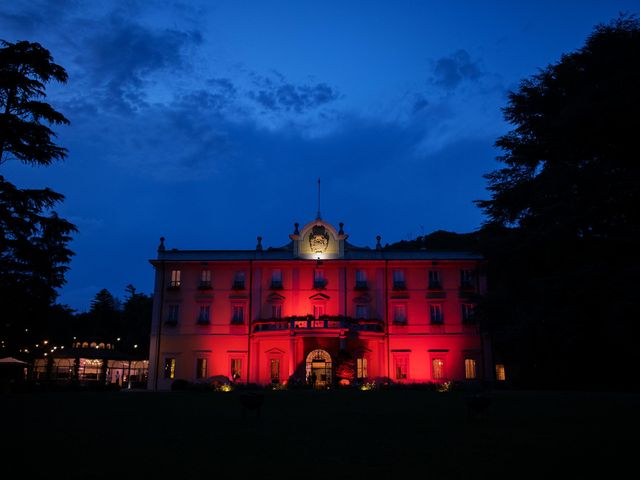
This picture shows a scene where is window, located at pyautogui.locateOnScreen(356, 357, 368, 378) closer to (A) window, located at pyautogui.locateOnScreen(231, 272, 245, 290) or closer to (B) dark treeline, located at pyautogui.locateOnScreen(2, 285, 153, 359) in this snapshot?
(A) window, located at pyautogui.locateOnScreen(231, 272, 245, 290)

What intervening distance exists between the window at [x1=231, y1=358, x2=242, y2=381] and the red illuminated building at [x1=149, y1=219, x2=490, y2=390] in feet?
0.26

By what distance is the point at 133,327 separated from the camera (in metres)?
74.4

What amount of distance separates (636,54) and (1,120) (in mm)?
22939

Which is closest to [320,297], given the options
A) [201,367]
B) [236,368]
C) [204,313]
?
[236,368]

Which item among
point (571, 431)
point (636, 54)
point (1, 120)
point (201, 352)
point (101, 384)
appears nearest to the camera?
point (571, 431)

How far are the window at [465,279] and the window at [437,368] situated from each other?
6.32m

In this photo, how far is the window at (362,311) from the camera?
45.1m

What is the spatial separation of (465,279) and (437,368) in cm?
755

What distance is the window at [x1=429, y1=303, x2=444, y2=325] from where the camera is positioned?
147 ft

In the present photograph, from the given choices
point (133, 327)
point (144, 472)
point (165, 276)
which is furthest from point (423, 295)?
point (133, 327)

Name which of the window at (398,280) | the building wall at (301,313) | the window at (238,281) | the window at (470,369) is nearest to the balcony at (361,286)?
the building wall at (301,313)

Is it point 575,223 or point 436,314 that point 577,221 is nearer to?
point 575,223

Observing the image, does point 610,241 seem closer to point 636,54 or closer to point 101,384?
point 636,54

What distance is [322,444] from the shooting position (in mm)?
10750
